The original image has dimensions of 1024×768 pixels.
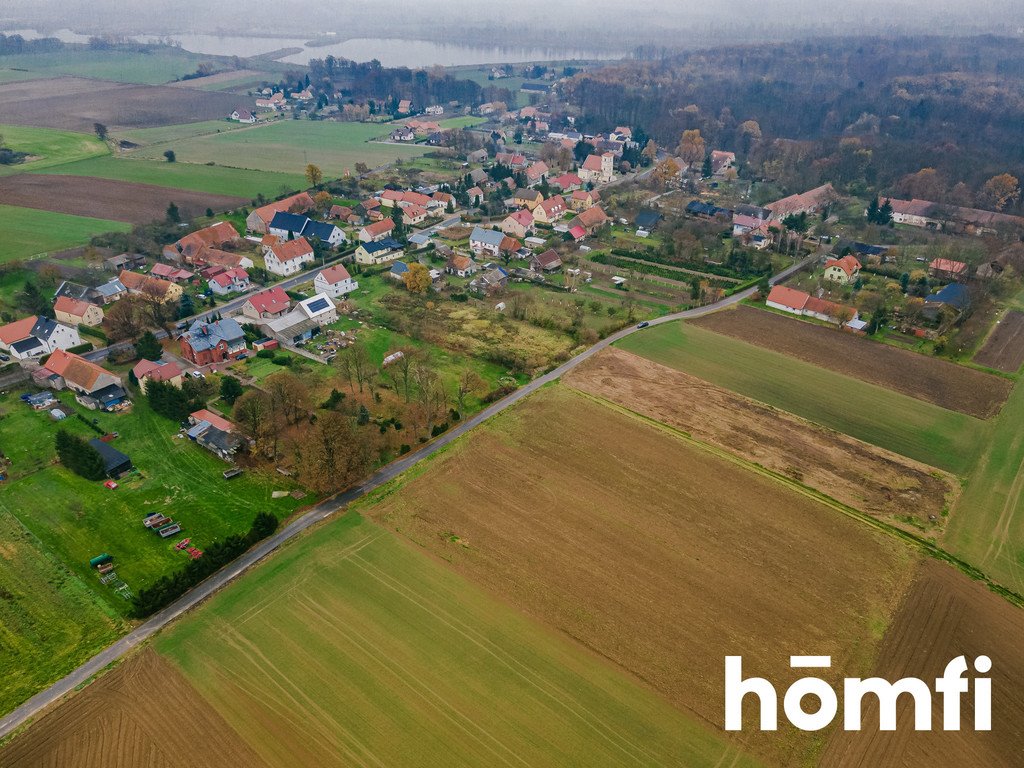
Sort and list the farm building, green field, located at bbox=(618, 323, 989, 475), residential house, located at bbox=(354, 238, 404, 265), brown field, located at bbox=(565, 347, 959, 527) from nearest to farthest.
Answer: brown field, located at bbox=(565, 347, 959, 527), the farm building, green field, located at bbox=(618, 323, 989, 475), residential house, located at bbox=(354, 238, 404, 265)

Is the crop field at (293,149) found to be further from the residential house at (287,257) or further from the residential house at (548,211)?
the residential house at (287,257)

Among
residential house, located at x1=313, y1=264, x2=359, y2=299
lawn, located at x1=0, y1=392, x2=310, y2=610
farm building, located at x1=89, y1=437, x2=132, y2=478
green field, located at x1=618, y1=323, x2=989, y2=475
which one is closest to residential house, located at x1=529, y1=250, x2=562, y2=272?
green field, located at x1=618, y1=323, x2=989, y2=475

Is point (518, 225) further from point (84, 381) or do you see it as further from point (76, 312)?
point (84, 381)

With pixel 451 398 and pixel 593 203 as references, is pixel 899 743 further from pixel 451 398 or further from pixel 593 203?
pixel 593 203

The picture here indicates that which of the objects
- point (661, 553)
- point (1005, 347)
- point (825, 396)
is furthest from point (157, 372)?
point (1005, 347)

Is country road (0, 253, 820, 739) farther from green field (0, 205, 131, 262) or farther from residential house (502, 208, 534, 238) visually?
green field (0, 205, 131, 262)

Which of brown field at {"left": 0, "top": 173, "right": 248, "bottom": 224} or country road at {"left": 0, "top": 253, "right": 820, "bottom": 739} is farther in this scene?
brown field at {"left": 0, "top": 173, "right": 248, "bottom": 224}

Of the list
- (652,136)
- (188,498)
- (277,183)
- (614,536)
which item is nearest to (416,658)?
(614,536)

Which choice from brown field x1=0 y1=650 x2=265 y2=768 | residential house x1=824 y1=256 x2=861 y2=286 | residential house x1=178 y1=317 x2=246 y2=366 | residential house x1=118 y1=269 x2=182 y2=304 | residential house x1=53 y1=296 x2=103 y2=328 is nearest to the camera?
brown field x1=0 y1=650 x2=265 y2=768
